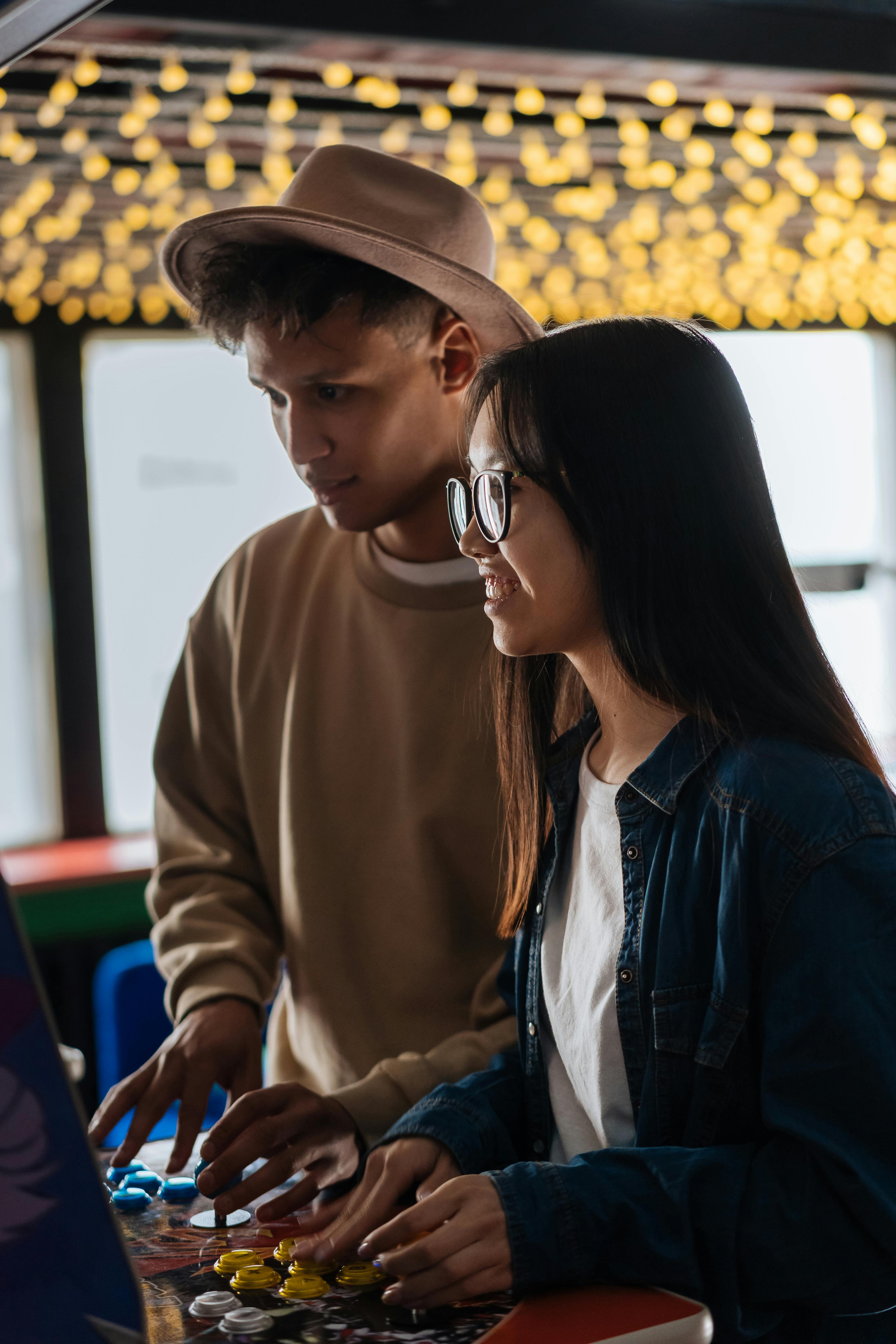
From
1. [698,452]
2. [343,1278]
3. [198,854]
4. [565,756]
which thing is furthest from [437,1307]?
[198,854]

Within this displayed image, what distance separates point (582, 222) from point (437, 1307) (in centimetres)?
460

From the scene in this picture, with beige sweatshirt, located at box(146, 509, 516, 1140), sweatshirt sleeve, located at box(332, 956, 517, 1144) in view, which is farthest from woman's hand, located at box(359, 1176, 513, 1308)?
beige sweatshirt, located at box(146, 509, 516, 1140)

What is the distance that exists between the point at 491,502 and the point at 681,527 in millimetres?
152

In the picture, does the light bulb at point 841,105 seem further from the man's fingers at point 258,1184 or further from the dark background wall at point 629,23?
the man's fingers at point 258,1184

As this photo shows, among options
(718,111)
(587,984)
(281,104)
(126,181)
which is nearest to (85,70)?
(281,104)


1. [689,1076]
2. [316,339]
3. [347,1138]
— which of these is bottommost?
[347,1138]

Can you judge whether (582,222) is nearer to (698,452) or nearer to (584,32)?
(584,32)

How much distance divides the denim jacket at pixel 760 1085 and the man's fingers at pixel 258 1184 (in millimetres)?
283

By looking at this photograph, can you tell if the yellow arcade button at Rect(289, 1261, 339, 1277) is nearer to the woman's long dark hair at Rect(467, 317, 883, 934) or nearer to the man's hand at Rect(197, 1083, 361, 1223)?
the man's hand at Rect(197, 1083, 361, 1223)

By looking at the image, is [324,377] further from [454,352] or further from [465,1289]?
[465,1289]

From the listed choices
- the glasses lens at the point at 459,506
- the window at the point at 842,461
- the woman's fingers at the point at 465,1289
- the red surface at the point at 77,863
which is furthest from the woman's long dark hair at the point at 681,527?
the window at the point at 842,461

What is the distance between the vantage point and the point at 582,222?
5008 millimetres

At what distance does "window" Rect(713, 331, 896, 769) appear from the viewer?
6.30 metres

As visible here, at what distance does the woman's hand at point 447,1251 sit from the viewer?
2.92 ft
